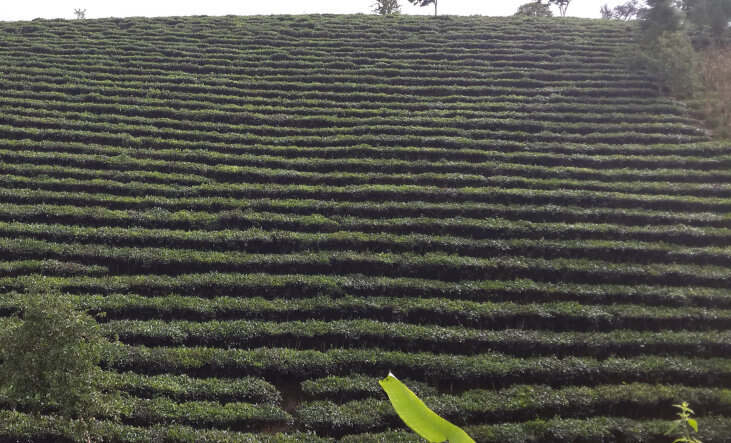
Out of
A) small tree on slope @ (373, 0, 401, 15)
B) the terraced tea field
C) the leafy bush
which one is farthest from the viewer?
small tree on slope @ (373, 0, 401, 15)

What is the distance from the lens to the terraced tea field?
777cm

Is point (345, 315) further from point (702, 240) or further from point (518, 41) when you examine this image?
point (518, 41)

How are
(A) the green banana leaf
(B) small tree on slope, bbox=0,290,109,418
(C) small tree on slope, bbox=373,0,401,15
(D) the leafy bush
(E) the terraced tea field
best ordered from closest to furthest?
1. (A) the green banana leaf
2. (B) small tree on slope, bbox=0,290,109,418
3. (E) the terraced tea field
4. (D) the leafy bush
5. (C) small tree on slope, bbox=373,0,401,15

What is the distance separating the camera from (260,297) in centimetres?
972

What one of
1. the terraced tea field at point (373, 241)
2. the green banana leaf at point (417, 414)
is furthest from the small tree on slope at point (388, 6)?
the green banana leaf at point (417, 414)

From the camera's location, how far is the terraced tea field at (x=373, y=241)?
777 centimetres

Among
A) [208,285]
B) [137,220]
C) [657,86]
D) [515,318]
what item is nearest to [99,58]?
[137,220]

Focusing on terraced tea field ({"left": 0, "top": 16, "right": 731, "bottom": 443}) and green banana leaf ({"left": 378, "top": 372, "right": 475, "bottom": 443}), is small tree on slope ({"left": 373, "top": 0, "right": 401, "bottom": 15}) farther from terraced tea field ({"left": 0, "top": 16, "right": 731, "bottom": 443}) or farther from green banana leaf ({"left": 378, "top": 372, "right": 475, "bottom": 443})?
green banana leaf ({"left": 378, "top": 372, "right": 475, "bottom": 443})

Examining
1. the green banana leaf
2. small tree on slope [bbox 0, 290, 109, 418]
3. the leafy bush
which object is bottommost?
small tree on slope [bbox 0, 290, 109, 418]

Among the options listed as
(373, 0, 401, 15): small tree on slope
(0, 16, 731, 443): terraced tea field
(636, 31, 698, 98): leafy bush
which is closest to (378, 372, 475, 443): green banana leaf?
(0, 16, 731, 443): terraced tea field

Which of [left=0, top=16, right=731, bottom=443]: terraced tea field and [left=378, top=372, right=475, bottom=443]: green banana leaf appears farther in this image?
[left=0, top=16, right=731, bottom=443]: terraced tea field

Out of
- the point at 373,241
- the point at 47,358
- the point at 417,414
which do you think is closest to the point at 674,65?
the point at 373,241

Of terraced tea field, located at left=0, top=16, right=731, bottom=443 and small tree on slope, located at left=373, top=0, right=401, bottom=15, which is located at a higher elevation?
small tree on slope, located at left=373, top=0, right=401, bottom=15

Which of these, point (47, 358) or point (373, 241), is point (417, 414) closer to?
point (47, 358)
